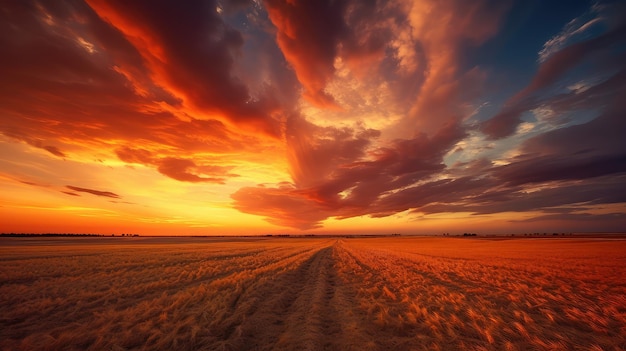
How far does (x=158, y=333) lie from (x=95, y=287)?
10.3 metres

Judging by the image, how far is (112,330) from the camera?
795cm

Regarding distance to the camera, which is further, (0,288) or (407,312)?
(0,288)

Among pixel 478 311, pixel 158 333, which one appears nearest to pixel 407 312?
pixel 478 311

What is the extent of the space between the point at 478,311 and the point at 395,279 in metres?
7.15

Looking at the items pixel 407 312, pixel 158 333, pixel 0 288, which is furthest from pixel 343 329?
pixel 0 288

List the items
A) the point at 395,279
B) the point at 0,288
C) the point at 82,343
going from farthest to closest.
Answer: the point at 395,279 → the point at 0,288 → the point at 82,343

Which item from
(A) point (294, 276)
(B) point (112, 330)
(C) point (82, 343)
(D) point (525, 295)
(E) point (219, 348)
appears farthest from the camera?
(A) point (294, 276)

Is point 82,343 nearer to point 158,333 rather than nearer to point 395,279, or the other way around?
point 158,333

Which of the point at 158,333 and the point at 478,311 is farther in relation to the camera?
the point at 478,311

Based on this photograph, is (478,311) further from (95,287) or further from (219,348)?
(95,287)

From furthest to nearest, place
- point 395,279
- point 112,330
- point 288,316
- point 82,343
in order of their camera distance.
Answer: point 395,279, point 288,316, point 112,330, point 82,343

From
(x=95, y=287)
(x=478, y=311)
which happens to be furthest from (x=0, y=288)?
(x=478, y=311)

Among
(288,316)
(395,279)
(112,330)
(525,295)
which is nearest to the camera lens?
(112,330)

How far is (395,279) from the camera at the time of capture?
54.9 feet
